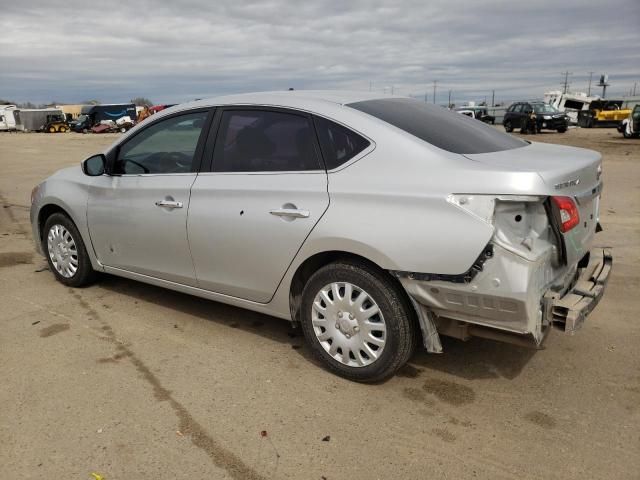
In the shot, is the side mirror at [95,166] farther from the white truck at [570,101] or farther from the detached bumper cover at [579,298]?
the white truck at [570,101]

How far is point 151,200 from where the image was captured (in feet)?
13.4

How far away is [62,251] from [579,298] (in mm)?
4331

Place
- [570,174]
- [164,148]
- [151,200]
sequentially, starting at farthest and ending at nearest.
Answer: [164,148]
[151,200]
[570,174]

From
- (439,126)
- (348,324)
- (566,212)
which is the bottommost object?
(348,324)

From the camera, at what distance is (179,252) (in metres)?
3.99

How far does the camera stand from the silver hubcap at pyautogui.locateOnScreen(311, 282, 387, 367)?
3.17 meters

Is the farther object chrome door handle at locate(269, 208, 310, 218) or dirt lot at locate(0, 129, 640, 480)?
chrome door handle at locate(269, 208, 310, 218)

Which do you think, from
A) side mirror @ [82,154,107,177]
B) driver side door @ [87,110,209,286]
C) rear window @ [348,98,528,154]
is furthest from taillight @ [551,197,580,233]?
side mirror @ [82,154,107,177]

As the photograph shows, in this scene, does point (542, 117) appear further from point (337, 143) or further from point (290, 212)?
point (290, 212)

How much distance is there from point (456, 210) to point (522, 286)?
489 millimetres

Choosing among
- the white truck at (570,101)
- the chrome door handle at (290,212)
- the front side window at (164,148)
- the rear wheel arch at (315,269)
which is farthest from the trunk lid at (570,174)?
the white truck at (570,101)

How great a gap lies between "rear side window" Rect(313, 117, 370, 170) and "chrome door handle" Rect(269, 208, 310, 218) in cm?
31

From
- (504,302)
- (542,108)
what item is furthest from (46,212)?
(542,108)

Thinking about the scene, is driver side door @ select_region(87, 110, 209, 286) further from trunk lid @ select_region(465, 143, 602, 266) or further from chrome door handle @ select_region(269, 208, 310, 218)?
trunk lid @ select_region(465, 143, 602, 266)
